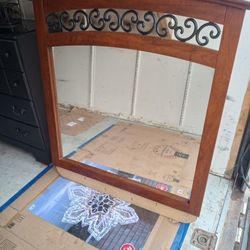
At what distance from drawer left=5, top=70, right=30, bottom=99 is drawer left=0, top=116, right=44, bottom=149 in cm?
19

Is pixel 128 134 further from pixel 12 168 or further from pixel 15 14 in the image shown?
pixel 15 14

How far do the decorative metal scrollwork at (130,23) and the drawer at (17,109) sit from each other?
44cm

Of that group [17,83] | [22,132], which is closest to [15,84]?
[17,83]

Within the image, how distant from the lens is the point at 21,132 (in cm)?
145

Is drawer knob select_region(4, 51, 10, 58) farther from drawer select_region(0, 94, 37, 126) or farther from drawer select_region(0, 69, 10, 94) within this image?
drawer select_region(0, 94, 37, 126)

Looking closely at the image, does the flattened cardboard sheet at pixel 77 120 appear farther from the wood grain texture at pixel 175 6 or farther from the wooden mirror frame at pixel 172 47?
the wood grain texture at pixel 175 6

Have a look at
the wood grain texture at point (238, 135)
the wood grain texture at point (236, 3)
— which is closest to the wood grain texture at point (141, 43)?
the wood grain texture at point (236, 3)

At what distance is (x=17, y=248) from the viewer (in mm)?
1015

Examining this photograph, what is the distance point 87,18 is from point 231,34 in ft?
1.81

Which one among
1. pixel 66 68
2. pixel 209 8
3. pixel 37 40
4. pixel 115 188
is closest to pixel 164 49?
pixel 209 8

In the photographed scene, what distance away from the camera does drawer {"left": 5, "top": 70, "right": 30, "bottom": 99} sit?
124 centimetres

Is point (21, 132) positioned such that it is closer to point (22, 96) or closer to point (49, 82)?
point (22, 96)

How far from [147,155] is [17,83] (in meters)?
0.85

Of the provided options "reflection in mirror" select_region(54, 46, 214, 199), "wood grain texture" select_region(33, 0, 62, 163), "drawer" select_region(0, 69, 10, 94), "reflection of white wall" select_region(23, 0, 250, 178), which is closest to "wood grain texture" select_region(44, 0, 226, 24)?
"wood grain texture" select_region(33, 0, 62, 163)
